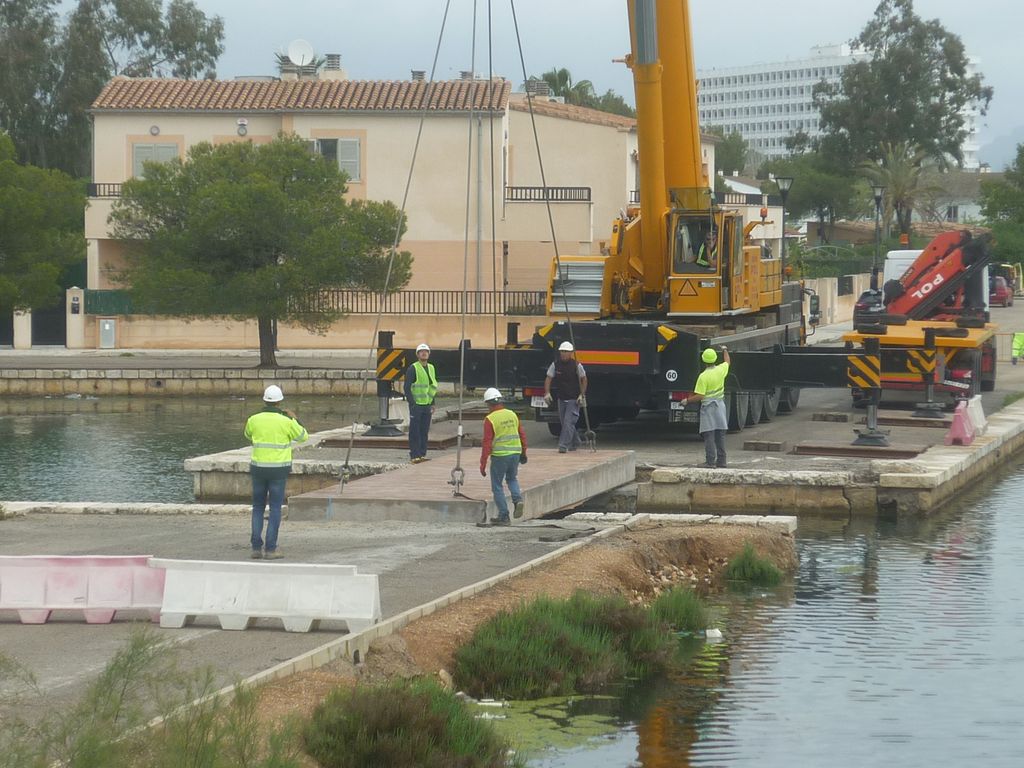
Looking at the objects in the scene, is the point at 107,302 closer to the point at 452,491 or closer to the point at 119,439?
the point at 119,439

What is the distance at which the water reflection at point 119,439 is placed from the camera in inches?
985

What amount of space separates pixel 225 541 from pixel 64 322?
35744 millimetres

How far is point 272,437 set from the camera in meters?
15.6

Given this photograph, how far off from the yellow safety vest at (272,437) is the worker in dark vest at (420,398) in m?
7.59

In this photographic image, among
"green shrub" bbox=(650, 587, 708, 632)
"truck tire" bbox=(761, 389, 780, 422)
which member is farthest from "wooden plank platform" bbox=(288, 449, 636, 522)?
"truck tire" bbox=(761, 389, 780, 422)

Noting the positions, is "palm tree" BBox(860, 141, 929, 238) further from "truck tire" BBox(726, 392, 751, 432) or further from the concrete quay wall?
"truck tire" BBox(726, 392, 751, 432)

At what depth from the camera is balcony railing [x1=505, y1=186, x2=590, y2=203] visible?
5147 centimetres

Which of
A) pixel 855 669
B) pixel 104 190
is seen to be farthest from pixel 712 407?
pixel 104 190

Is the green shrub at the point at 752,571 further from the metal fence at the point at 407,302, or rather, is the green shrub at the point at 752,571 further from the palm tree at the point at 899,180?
the palm tree at the point at 899,180

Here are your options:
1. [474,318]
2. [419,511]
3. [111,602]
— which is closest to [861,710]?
[111,602]

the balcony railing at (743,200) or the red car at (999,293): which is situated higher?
the balcony railing at (743,200)

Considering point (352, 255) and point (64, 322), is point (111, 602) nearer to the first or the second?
point (352, 255)

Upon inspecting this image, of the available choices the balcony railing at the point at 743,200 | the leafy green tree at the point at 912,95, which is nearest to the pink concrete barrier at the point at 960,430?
the balcony railing at the point at 743,200

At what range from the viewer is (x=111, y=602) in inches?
519
